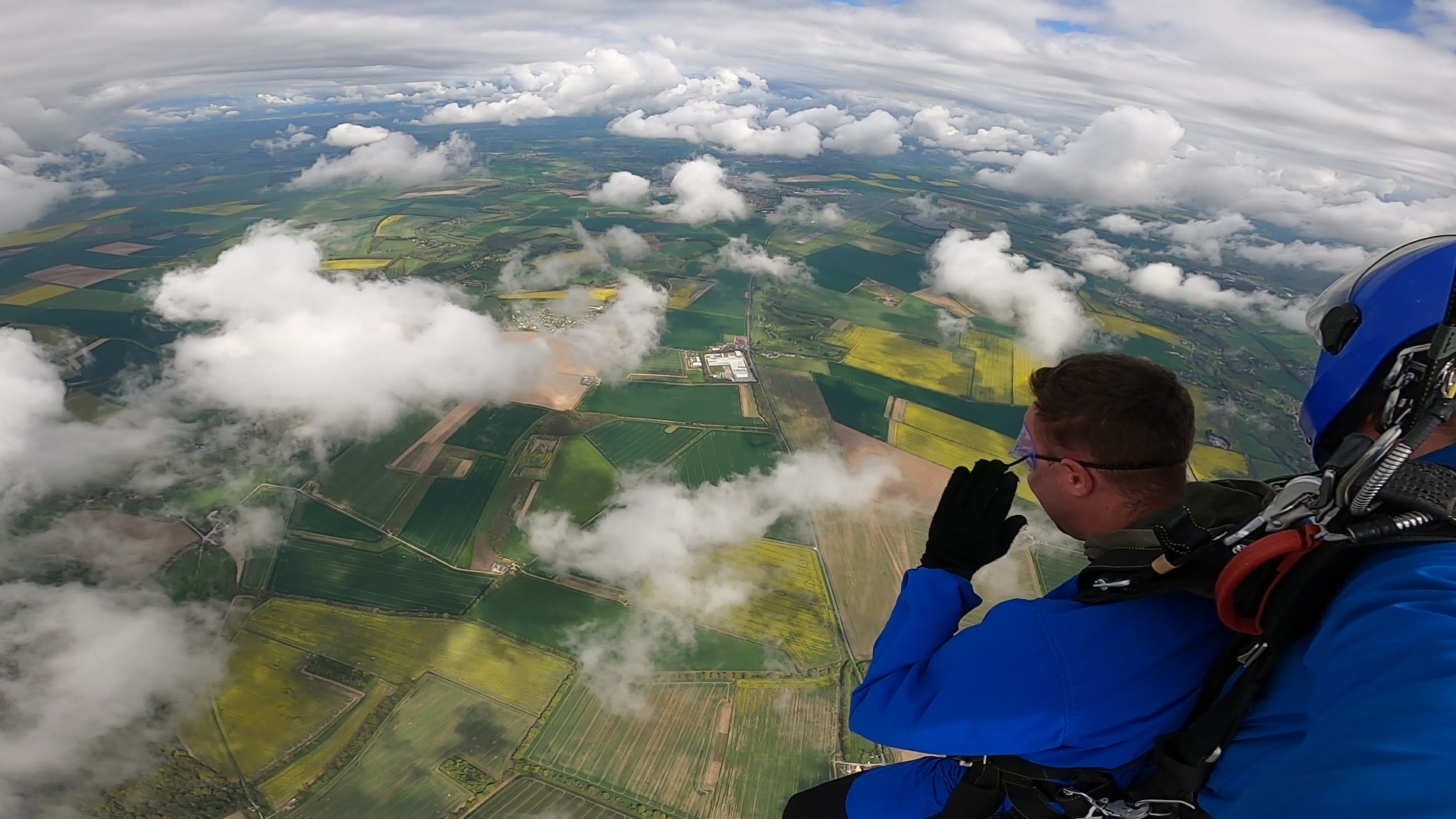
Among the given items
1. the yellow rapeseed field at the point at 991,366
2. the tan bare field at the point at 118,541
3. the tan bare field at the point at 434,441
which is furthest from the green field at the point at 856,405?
the tan bare field at the point at 118,541

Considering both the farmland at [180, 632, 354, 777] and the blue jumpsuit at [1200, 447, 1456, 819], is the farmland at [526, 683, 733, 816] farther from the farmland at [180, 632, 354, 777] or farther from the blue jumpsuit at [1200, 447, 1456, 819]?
the blue jumpsuit at [1200, 447, 1456, 819]

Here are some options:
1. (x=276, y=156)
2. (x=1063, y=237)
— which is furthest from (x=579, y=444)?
(x=276, y=156)

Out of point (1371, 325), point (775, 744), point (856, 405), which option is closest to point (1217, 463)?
point (856, 405)

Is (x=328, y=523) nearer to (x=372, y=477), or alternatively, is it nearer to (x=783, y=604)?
(x=372, y=477)

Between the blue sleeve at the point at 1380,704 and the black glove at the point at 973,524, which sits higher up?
the blue sleeve at the point at 1380,704

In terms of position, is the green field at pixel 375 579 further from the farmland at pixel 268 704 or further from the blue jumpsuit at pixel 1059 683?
the blue jumpsuit at pixel 1059 683

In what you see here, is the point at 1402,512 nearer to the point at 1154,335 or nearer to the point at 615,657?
the point at 615,657
